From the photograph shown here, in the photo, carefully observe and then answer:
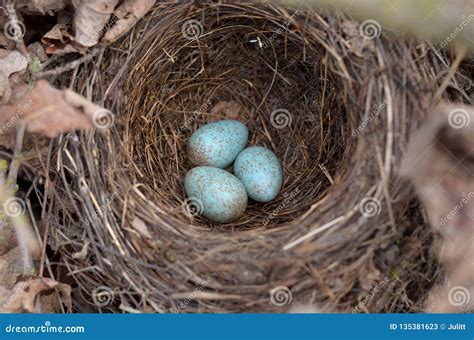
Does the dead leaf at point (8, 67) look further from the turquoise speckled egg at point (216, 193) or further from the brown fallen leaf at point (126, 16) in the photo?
the turquoise speckled egg at point (216, 193)

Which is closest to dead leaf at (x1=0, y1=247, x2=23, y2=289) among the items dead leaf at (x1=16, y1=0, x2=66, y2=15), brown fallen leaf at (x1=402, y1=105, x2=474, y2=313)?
dead leaf at (x1=16, y1=0, x2=66, y2=15)

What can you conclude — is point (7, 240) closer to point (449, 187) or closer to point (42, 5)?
point (42, 5)

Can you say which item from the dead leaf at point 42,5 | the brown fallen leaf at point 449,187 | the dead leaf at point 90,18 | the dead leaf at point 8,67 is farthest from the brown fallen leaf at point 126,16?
the brown fallen leaf at point 449,187

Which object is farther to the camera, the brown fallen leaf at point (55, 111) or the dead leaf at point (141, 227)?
the dead leaf at point (141, 227)

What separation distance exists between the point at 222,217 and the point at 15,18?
1467mm

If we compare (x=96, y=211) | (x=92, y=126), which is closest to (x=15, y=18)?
(x=92, y=126)

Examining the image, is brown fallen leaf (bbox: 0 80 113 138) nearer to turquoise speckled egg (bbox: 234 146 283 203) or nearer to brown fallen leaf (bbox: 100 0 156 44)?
brown fallen leaf (bbox: 100 0 156 44)

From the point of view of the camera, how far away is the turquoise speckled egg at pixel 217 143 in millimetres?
3340

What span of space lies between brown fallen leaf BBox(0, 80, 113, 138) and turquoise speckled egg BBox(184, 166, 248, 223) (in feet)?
2.06

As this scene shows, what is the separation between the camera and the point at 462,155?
2.59 m

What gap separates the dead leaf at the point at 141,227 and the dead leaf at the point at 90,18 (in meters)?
0.90

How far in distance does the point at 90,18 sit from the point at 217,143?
3.19 ft

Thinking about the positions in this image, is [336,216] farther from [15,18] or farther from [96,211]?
[15,18]

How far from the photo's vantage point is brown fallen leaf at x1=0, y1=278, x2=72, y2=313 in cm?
262
